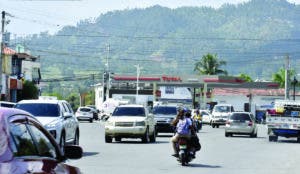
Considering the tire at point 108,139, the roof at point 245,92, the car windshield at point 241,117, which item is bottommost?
the roof at point 245,92

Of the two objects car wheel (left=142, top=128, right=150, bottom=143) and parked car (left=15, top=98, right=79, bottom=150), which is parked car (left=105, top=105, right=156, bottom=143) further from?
parked car (left=15, top=98, right=79, bottom=150)

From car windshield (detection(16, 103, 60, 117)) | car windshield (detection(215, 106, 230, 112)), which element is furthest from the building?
car windshield (detection(16, 103, 60, 117))

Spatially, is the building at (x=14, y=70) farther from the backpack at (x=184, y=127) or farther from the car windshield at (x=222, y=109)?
the backpack at (x=184, y=127)

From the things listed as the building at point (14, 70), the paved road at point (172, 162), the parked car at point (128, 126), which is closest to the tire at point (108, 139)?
the parked car at point (128, 126)

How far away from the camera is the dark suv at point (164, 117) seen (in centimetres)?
4822

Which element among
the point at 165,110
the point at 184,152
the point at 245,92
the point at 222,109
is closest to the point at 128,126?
the point at 165,110

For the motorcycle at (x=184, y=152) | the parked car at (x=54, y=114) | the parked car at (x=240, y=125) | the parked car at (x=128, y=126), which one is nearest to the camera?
the motorcycle at (x=184, y=152)

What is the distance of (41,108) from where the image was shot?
2706 centimetres

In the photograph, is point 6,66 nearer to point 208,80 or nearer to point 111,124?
point 208,80

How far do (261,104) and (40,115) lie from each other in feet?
377

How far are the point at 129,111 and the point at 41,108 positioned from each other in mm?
12649

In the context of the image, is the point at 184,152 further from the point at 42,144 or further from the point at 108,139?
the point at 42,144

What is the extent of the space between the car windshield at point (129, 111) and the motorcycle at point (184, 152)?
14.5 meters

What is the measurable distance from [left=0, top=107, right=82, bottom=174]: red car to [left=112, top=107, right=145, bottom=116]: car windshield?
101 feet
